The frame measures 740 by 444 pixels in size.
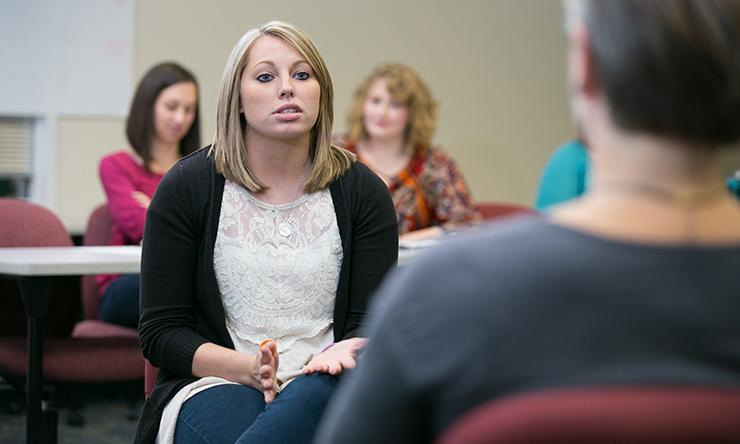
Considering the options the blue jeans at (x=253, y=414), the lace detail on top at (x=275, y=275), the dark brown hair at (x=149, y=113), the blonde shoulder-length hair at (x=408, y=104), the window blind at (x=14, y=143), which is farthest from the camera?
the window blind at (x=14, y=143)

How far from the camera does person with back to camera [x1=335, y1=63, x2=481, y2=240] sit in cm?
415

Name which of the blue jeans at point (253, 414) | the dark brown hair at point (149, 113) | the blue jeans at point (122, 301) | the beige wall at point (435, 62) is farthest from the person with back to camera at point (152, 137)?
the blue jeans at point (253, 414)

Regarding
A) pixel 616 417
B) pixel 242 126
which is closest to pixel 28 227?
pixel 242 126

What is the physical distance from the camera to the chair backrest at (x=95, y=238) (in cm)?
369

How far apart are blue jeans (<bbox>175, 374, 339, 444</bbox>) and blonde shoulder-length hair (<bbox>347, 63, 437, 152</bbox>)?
2.48 m

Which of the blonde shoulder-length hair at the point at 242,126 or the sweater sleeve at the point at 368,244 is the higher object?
the blonde shoulder-length hair at the point at 242,126

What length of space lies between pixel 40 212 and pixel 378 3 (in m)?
2.71

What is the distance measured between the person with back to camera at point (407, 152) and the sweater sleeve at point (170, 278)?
2.08 m

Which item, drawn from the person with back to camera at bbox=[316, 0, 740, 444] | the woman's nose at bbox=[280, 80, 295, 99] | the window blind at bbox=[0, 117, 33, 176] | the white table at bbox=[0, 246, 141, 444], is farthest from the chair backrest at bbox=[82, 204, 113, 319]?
the person with back to camera at bbox=[316, 0, 740, 444]

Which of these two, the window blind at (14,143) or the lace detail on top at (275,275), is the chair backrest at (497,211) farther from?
the window blind at (14,143)

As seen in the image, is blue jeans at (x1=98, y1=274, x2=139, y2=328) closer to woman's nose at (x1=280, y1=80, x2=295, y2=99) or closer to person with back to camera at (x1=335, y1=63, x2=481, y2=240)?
person with back to camera at (x1=335, y1=63, x2=481, y2=240)

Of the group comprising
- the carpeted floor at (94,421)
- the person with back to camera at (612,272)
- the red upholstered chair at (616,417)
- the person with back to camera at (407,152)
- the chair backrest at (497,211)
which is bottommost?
the carpeted floor at (94,421)

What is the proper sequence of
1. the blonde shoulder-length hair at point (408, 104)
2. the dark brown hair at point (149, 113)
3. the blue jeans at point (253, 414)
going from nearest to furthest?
1. the blue jeans at point (253, 414)
2. the dark brown hair at point (149, 113)
3. the blonde shoulder-length hair at point (408, 104)

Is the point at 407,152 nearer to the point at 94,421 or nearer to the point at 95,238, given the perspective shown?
the point at 95,238
